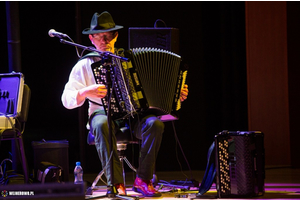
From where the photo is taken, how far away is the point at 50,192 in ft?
4.90

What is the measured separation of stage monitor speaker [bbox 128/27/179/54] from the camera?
3.88 m

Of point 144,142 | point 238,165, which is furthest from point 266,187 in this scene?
point 144,142

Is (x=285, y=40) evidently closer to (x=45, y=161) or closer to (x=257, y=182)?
(x=257, y=182)

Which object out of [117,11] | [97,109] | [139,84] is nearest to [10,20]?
[117,11]

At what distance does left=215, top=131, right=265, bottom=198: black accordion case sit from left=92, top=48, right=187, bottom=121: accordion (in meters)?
0.49

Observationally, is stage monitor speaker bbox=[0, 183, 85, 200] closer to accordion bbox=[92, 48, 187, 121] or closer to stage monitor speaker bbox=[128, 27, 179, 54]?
accordion bbox=[92, 48, 187, 121]

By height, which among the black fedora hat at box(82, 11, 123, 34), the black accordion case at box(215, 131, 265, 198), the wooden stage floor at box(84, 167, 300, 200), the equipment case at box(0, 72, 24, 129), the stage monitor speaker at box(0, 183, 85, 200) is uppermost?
the black fedora hat at box(82, 11, 123, 34)

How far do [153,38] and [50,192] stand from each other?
2.61 meters

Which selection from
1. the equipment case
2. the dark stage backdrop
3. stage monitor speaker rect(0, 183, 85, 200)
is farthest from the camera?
the dark stage backdrop

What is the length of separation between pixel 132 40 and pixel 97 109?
824 millimetres

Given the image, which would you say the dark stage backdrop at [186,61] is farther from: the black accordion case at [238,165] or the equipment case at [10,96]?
the black accordion case at [238,165]

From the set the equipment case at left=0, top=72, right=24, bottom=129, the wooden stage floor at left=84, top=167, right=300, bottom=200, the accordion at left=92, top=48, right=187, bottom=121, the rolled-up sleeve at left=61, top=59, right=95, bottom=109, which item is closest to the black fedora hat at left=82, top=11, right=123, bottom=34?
the rolled-up sleeve at left=61, top=59, right=95, bottom=109

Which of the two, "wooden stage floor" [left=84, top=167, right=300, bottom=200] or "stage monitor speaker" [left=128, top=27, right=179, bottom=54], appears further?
"stage monitor speaker" [left=128, top=27, right=179, bottom=54]

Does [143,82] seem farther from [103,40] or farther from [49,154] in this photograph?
[49,154]
